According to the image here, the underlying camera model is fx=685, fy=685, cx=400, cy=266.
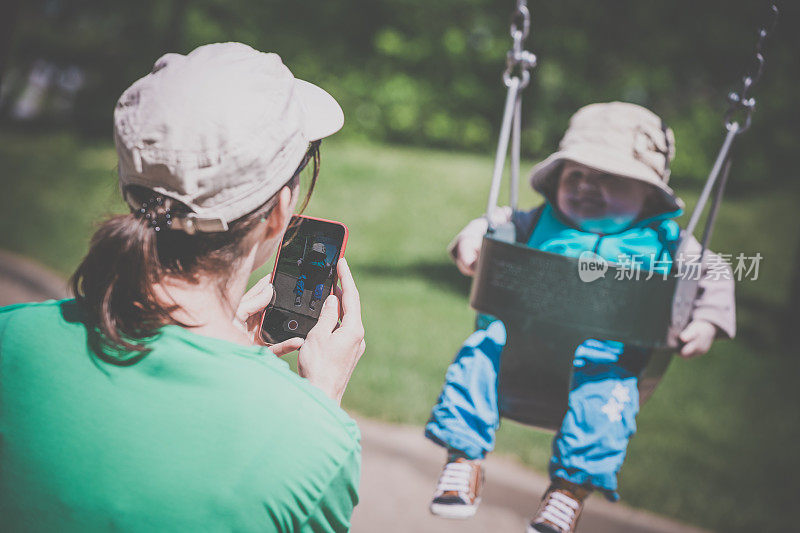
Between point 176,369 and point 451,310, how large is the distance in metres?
5.93

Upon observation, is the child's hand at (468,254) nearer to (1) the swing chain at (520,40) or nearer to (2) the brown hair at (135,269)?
(1) the swing chain at (520,40)

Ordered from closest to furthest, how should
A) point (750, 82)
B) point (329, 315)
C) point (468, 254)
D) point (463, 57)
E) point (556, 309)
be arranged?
point (329, 315)
point (556, 309)
point (750, 82)
point (468, 254)
point (463, 57)

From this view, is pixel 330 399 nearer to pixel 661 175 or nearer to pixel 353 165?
pixel 661 175

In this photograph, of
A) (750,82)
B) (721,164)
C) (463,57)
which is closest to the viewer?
(750,82)

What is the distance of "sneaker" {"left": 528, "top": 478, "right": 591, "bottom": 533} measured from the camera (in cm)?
215

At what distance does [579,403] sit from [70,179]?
10088 millimetres

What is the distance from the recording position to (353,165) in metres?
10.3

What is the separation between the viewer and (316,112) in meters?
1.34

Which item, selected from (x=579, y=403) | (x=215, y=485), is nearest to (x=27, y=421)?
(x=215, y=485)

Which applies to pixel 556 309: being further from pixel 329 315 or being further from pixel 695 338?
pixel 329 315

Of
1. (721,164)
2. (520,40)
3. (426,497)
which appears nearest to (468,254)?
(520,40)

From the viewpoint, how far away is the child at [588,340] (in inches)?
88.4

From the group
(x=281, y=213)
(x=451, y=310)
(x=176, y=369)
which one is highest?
(x=281, y=213)

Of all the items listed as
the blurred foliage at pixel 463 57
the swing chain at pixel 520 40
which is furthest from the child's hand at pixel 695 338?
the blurred foliage at pixel 463 57
